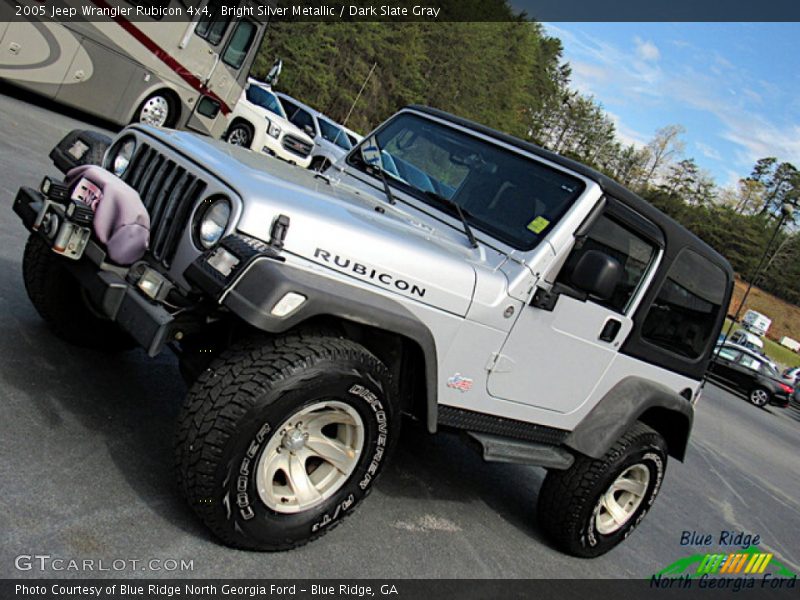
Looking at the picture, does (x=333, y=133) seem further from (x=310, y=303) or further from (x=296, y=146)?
(x=310, y=303)

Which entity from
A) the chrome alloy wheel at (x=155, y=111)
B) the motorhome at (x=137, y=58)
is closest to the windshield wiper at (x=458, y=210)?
the motorhome at (x=137, y=58)

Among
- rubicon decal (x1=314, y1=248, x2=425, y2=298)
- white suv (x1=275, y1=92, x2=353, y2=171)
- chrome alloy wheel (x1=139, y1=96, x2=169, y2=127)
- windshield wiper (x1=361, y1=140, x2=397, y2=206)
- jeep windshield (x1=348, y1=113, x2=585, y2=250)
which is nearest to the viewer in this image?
rubicon decal (x1=314, y1=248, x2=425, y2=298)

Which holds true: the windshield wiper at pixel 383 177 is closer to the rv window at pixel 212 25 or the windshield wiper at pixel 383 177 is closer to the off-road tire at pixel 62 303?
the off-road tire at pixel 62 303

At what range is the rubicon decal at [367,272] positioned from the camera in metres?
3.10

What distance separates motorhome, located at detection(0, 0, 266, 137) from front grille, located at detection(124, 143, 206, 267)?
905cm

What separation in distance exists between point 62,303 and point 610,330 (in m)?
3.18

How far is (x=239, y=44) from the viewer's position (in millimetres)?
14594

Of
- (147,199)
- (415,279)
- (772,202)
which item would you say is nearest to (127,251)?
(147,199)

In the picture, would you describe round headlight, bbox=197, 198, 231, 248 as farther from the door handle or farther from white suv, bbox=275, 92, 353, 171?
white suv, bbox=275, 92, 353, 171

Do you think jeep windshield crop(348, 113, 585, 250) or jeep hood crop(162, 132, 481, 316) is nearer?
jeep hood crop(162, 132, 481, 316)

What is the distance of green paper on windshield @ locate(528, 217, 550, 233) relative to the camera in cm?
400

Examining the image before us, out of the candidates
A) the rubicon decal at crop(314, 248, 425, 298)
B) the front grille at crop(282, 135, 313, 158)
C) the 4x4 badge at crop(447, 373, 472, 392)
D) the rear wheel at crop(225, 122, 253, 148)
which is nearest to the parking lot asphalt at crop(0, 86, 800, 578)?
the 4x4 badge at crop(447, 373, 472, 392)

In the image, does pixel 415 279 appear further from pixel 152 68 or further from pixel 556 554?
pixel 152 68

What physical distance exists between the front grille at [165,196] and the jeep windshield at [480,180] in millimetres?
1412
